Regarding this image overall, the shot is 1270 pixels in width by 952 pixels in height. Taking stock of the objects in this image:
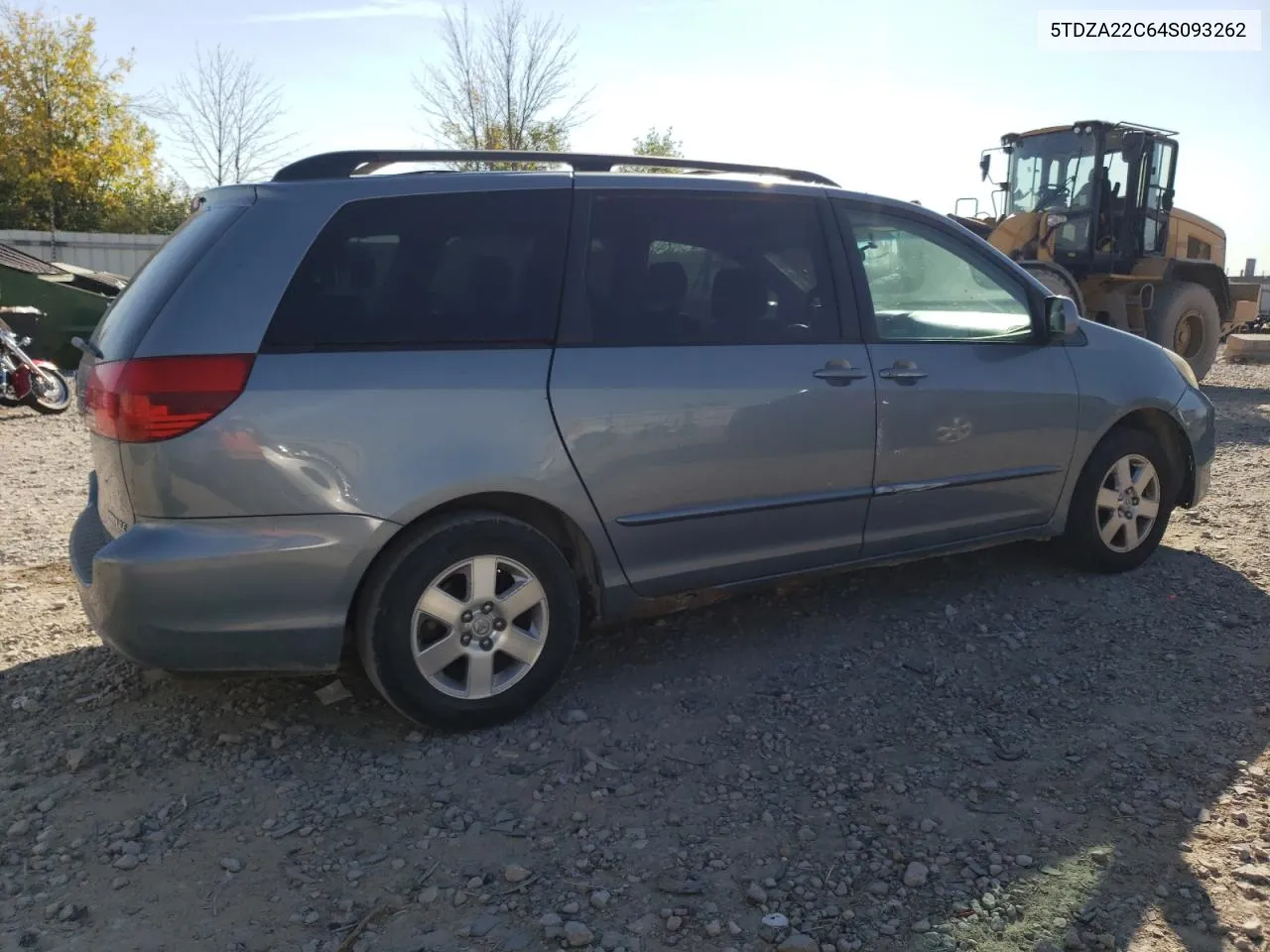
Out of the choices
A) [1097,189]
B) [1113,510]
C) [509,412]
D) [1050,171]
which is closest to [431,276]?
[509,412]

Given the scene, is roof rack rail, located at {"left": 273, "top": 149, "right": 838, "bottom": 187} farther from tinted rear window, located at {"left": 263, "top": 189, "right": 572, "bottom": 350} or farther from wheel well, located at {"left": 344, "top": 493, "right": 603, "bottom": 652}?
wheel well, located at {"left": 344, "top": 493, "right": 603, "bottom": 652}

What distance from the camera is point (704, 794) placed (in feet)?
10.5

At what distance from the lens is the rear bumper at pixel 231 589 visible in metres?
3.10

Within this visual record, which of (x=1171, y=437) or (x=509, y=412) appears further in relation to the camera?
(x=1171, y=437)

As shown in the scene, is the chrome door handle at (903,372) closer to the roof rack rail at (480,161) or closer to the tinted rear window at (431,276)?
the roof rack rail at (480,161)

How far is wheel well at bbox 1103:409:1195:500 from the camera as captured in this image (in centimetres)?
517

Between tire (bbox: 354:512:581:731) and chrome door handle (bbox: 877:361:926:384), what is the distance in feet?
5.05

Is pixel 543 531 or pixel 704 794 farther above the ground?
pixel 543 531

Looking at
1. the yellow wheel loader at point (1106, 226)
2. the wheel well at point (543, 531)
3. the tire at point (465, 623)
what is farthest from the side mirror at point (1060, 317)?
the yellow wheel loader at point (1106, 226)

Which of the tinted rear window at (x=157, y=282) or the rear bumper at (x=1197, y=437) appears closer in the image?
the tinted rear window at (x=157, y=282)

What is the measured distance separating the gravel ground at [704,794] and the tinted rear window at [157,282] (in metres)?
1.32

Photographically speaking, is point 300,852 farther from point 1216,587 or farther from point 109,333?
point 1216,587

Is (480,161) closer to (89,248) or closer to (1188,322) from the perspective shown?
(1188,322)

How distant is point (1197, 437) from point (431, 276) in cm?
394
